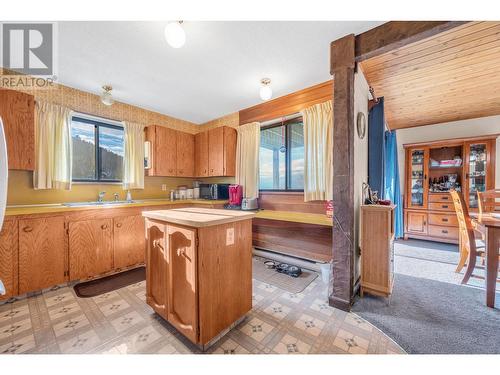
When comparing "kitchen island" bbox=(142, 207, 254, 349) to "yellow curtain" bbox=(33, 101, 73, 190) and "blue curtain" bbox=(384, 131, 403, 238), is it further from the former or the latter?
"blue curtain" bbox=(384, 131, 403, 238)

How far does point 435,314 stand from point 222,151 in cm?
335

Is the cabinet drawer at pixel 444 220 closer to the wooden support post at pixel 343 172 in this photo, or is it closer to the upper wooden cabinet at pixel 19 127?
the wooden support post at pixel 343 172

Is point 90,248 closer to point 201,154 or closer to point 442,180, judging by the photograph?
point 201,154

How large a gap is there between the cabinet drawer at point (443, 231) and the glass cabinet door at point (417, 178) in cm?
47

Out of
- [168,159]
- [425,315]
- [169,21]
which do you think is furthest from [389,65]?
[168,159]

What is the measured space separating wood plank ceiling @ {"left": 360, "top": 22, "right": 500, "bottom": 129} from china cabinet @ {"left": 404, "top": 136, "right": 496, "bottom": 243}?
0.64 meters

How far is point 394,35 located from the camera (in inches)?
63.7

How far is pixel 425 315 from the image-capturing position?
1706 millimetres

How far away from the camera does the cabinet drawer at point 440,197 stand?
3.70 m

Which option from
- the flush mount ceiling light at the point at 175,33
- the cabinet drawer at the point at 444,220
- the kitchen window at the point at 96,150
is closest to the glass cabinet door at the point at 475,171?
the cabinet drawer at the point at 444,220

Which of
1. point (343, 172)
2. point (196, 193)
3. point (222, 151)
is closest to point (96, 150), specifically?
point (196, 193)
